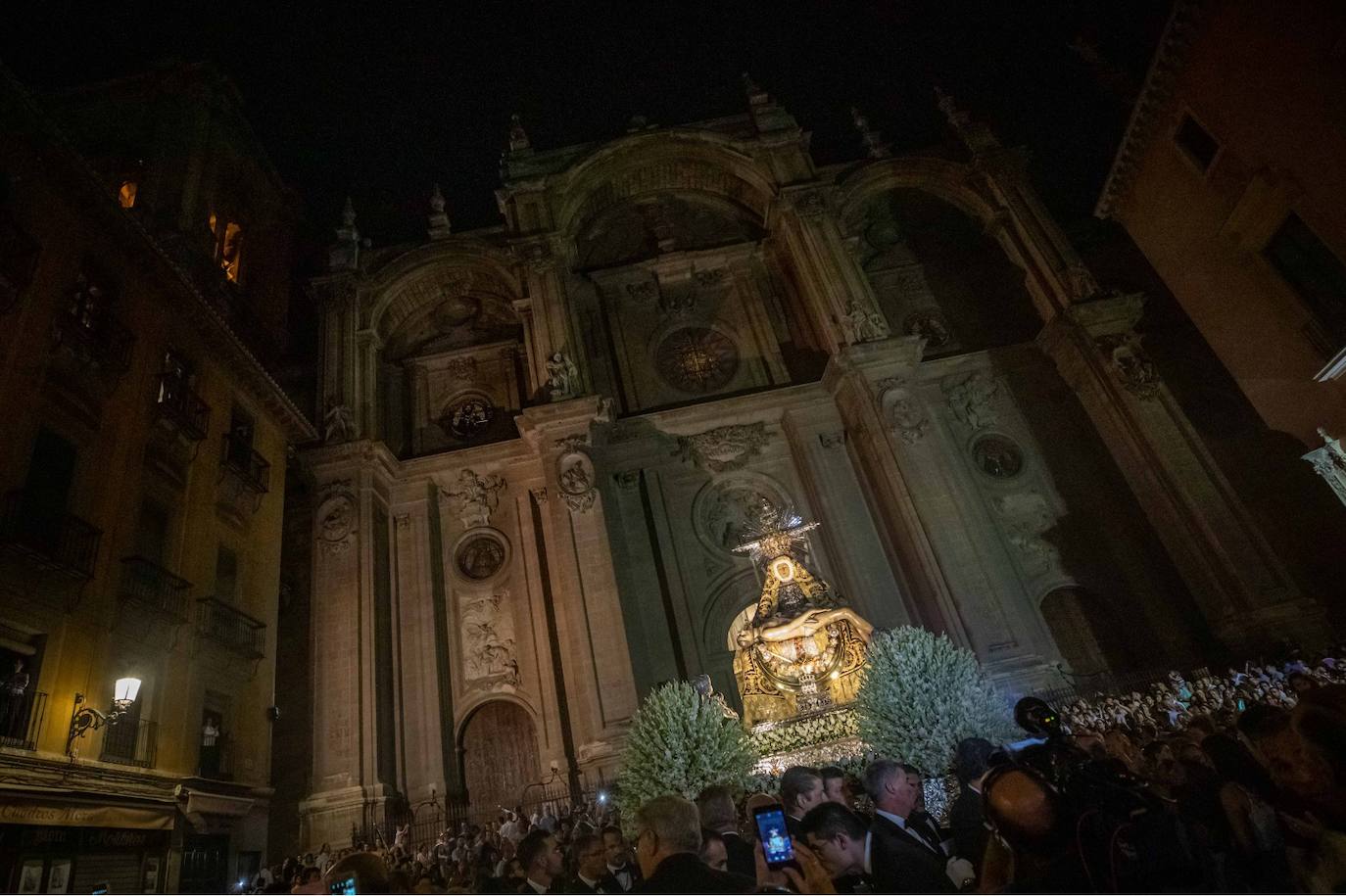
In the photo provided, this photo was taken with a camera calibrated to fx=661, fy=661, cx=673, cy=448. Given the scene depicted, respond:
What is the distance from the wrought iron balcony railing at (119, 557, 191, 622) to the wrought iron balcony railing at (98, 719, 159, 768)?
1.76 m

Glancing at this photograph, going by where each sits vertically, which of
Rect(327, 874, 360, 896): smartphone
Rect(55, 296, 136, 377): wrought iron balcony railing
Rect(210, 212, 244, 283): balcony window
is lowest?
Rect(327, 874, 360, 896): smartphone

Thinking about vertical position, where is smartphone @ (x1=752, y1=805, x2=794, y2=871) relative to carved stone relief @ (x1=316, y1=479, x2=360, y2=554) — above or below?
below

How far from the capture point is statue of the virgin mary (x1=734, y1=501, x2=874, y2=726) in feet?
43.5

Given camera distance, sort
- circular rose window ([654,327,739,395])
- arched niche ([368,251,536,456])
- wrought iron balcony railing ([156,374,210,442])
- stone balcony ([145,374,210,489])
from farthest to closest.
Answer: circular rose window ([654,327,739,395]) < arched niche ([368,251,536,456]) < wrought iron balcony railing ([156,374,210,442]) < stone balcony ([145,374,210,489])

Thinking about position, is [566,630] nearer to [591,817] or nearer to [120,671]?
[591,817]

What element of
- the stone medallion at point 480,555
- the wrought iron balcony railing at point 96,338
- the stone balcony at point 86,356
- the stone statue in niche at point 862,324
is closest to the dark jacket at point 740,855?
the stone balcony at point 86,356

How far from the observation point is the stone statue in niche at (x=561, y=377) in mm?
17328

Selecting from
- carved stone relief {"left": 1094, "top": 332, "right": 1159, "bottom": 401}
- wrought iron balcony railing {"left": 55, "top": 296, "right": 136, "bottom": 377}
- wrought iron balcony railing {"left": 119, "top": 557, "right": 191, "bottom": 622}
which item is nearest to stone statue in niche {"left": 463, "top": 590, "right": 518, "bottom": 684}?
wrought iron balcony railing {"left": 119, "top": 557, "right": 191, "bottom": 622}

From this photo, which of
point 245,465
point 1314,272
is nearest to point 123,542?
point 245,465

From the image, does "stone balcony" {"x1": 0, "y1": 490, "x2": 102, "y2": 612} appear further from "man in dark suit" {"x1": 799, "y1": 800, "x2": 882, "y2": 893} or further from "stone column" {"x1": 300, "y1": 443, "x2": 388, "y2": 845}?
"man in dark suit" {"x1": 799, "y1": 800, "x2": 882, "y2": 893}

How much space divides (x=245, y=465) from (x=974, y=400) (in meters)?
18.6

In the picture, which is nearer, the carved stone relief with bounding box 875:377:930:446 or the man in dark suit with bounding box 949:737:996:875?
the man in dark suit with bounding box 949:737:996:875

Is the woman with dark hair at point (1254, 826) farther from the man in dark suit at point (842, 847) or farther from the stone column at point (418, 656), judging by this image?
the stone column at point (418, 656)

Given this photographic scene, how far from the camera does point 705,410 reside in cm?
1883
